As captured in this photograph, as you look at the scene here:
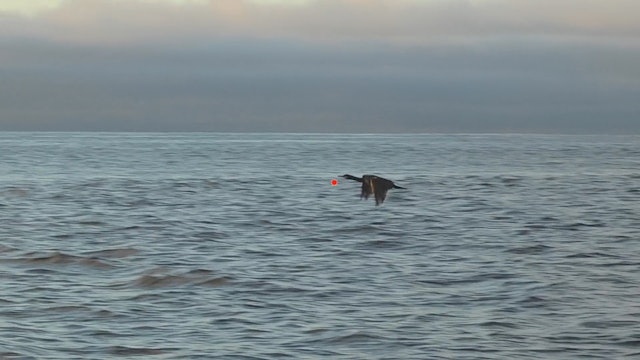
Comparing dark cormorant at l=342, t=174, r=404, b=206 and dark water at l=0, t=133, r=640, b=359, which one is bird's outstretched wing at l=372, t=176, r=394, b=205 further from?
dark water at l=0, t=133, r=640, b=359

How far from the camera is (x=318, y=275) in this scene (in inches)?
1054

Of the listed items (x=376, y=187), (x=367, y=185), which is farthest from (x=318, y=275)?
(x=376, y=187)

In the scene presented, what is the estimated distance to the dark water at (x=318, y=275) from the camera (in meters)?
19.0

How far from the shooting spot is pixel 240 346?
18578 mm

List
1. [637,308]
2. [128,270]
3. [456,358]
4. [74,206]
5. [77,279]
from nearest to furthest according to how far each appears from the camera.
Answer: [456,358]
[637,308]
[77,279]
[128,270]
[74,206]

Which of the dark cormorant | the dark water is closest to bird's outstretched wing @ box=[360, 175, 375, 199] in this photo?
the dark cormorant

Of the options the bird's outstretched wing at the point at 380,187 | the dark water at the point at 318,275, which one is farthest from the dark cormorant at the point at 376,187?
the dark water at the point at 318,275

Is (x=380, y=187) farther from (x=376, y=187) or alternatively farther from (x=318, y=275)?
(x=318, y=275)

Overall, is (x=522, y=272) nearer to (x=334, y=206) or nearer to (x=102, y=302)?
(x=102, y=302)

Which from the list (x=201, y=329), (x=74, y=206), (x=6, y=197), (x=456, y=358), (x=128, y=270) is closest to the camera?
(x=456, y=358)

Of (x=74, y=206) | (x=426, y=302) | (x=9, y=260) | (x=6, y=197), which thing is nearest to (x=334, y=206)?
(x=74, y=206)

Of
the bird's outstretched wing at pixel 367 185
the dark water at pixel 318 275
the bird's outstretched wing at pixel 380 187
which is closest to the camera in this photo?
the dark water at pixel 318 275

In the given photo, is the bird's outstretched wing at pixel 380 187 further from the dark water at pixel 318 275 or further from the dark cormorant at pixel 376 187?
the dark water at pixel 318 275

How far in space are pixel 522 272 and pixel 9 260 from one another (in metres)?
12.5
